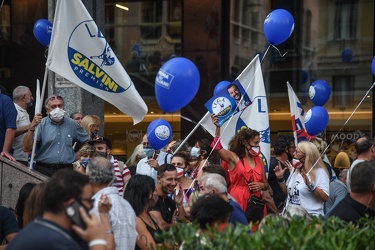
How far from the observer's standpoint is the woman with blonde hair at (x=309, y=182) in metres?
10.9

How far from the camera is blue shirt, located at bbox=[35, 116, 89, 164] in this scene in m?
11.8

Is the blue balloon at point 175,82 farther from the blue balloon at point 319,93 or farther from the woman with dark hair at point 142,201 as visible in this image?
the blue balloon at point 319,93

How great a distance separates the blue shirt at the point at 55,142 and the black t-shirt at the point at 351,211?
4.46 metres

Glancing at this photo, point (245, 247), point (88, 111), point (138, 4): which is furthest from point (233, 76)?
point (245, 247)

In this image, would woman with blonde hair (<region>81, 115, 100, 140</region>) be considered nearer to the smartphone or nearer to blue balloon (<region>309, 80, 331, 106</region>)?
blue balloon (<region>309, 80, 331, 106</region>)

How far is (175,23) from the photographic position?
18.8 meters

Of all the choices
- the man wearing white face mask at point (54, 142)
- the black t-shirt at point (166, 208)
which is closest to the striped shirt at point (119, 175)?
the man wearing white face mask at point (54, 142)

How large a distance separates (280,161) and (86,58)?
2.79m

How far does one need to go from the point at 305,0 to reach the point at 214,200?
443 inches

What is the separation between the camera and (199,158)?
1266 cm

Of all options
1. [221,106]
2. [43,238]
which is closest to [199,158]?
[221,106]

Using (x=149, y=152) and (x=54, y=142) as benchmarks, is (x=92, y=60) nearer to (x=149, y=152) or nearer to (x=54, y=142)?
(x=54, y=142)

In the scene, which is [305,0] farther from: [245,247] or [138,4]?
[245,247]

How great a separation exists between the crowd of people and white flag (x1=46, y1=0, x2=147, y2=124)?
0.54 meters
